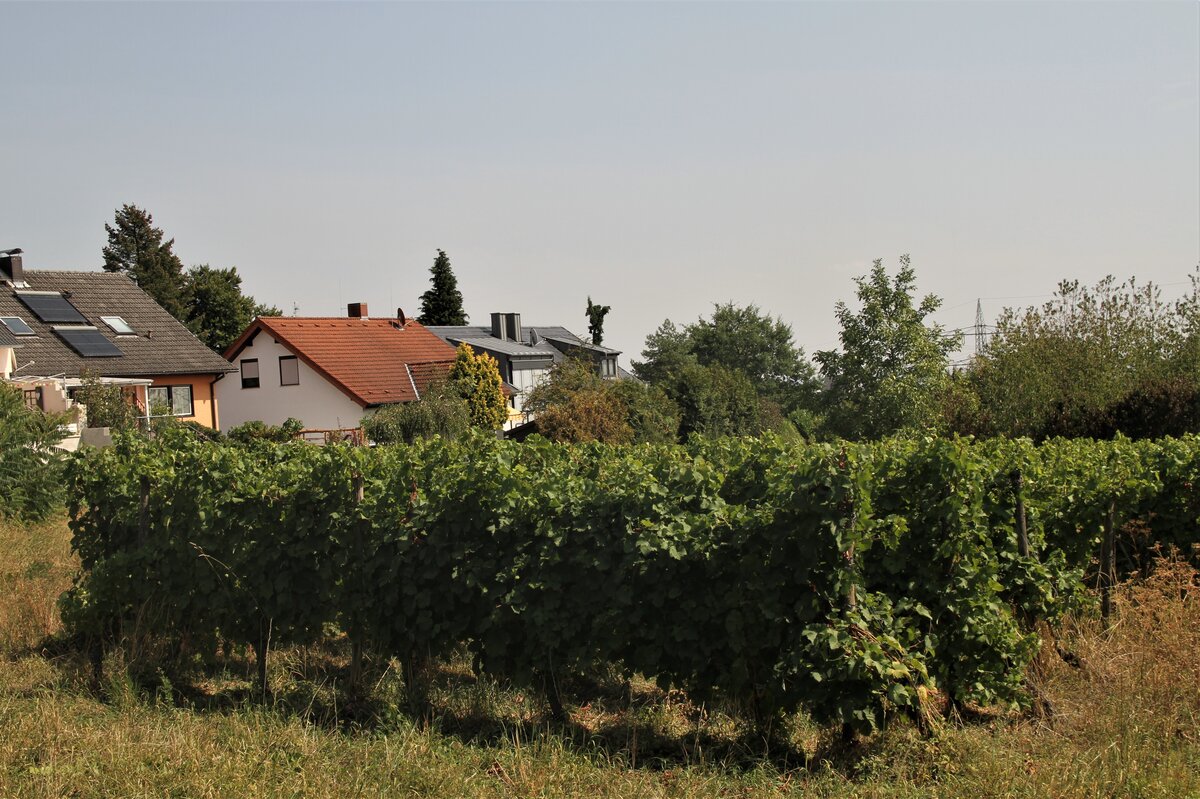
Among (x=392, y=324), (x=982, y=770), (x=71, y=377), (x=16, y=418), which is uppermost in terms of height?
(x=392, y=324)

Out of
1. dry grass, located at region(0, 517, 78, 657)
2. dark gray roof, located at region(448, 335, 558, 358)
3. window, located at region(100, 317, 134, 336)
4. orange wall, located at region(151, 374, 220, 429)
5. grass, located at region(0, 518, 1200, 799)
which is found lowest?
grass, located at region(0, 518, 1200, 799)

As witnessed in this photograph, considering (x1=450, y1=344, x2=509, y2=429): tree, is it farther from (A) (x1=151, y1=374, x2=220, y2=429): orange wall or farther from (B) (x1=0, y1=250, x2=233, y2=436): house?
(A) (x1=151, y1=374, x2=220, y2=429): orange wall

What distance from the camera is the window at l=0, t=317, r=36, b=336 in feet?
116

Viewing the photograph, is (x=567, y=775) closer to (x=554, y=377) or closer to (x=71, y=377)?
(x=71, y=377)

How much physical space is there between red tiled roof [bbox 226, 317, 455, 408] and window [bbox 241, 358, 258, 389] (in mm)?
832

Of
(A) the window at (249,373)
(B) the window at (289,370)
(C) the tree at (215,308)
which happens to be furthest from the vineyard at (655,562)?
(C) the tree at (215,308)

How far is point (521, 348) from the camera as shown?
206ft

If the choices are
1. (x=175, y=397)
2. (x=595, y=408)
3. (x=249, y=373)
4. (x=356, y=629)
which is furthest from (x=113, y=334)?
(x=356, y=629)

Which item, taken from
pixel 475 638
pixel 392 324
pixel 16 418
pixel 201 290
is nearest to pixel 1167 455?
pixel 475 638

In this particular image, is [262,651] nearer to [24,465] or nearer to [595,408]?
[24,465]

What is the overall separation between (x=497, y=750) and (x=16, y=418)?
13.8 m

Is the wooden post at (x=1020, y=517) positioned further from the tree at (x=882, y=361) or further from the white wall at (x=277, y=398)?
the tree at (x=882, y=361)

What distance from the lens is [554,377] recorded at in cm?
4269

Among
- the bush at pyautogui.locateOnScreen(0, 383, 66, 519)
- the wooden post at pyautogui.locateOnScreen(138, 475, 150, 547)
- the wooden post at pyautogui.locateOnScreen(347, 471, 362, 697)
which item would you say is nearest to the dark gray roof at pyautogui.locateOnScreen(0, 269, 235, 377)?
the bush at pyautogui.locateOnScreen(0, 383, 66, 519)
